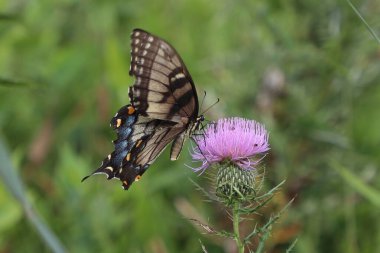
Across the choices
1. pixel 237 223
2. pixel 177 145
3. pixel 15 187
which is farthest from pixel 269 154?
pixel 237 223

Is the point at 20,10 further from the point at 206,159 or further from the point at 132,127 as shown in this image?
the point at 206,159

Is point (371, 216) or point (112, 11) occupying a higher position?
point (112, 11)

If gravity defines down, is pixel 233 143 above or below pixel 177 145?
above

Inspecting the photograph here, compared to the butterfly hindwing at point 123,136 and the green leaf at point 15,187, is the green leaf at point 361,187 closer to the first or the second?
the butterfly hindwing at point 123,136

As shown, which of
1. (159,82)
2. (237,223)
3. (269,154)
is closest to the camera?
(237,223)

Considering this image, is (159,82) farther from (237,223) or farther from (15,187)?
(237,223)

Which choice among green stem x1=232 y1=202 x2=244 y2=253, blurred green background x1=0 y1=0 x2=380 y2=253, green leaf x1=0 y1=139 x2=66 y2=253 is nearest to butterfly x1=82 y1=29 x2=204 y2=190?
green leaf x1=0 y1=139 x2=66 y2=253

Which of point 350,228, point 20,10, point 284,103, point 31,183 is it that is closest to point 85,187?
point 31,183
